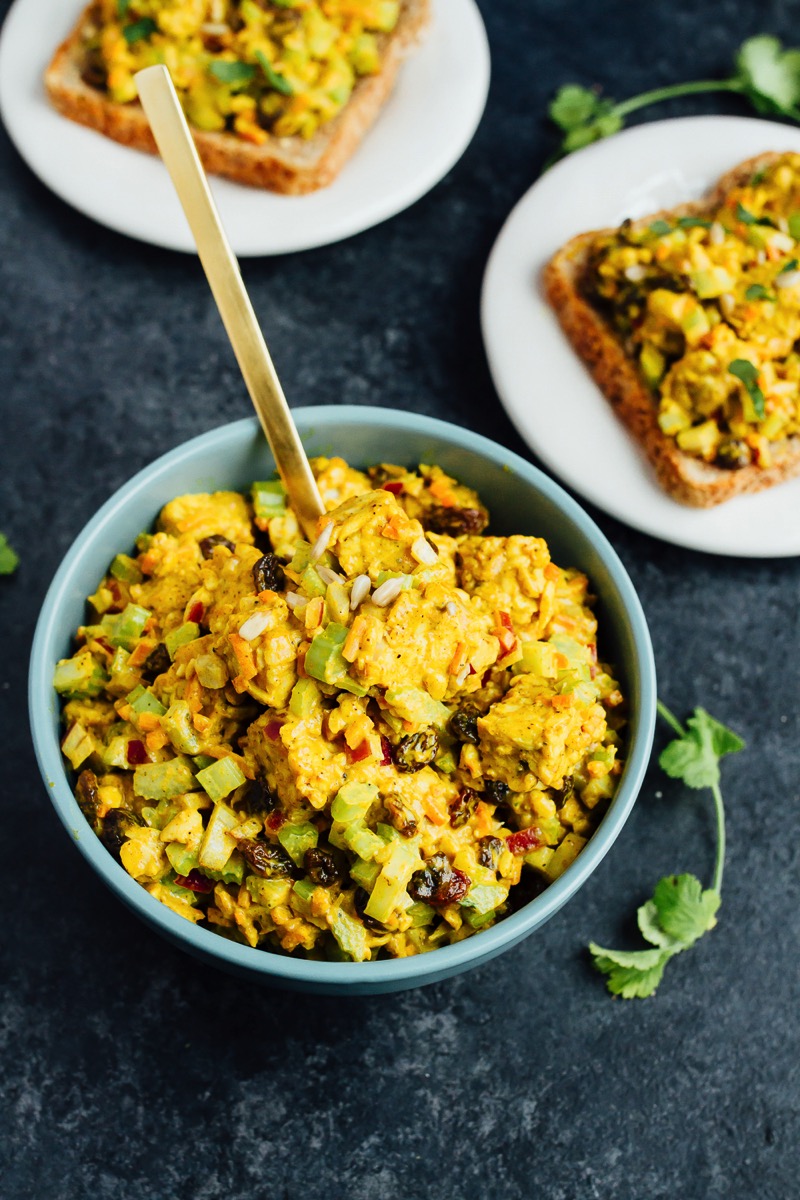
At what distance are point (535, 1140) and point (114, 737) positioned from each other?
1.31 meters

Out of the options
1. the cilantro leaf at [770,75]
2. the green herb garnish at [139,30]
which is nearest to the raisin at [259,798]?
the green herb garnish at [139,30]

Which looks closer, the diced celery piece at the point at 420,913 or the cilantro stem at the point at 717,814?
the diced celery piece at the point at 420,913

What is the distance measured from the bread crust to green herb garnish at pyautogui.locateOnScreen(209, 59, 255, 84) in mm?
940

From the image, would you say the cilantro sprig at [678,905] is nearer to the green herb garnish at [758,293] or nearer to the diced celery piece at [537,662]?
the diced celery piece at [537,662]

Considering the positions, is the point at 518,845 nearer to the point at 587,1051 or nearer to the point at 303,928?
the point at 303,928

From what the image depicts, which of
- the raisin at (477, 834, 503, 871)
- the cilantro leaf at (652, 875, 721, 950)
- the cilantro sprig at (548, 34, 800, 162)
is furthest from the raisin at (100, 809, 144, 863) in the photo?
the cilantro sprig at (548, 34, 800, 162)

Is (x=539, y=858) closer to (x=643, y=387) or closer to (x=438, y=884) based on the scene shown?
(x=438, y=884)

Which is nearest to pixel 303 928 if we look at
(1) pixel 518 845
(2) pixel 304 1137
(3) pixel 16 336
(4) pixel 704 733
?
(1) pixel 518 845

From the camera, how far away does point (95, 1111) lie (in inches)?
105

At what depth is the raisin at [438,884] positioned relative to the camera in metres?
2.07

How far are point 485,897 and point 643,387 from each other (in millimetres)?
1457

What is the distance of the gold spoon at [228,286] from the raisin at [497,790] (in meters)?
0.60

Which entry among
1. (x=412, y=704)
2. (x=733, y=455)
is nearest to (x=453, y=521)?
(x=412, y=704)

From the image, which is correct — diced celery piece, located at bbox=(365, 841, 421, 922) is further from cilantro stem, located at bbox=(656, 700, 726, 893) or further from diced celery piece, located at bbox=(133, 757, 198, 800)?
cilantro stem, located at bbox=(656, 700, 726, 893)
